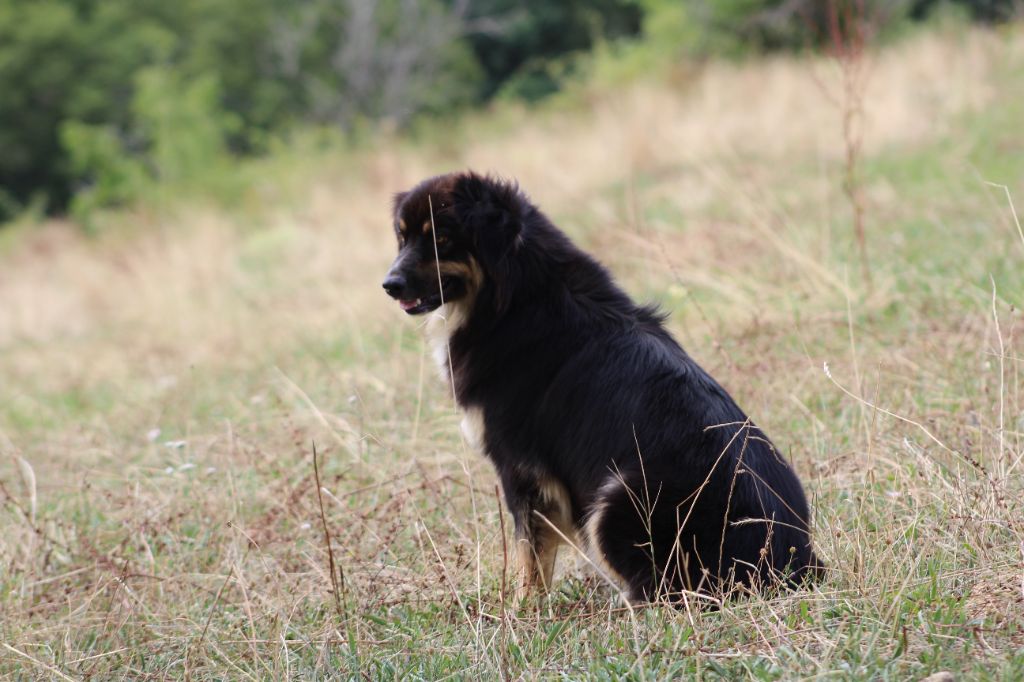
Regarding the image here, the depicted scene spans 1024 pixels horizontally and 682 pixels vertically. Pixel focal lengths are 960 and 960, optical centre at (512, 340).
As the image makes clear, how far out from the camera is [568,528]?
336 centimetres

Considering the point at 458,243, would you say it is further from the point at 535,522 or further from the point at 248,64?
the point at 248,64

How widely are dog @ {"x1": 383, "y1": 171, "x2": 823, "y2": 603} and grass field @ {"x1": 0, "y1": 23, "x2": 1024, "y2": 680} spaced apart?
16 centimetres

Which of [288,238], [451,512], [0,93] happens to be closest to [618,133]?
[288,238]

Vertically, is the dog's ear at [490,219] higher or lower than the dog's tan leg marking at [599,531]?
higher

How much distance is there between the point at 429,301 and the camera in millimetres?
3584

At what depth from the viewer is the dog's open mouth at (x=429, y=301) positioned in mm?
3545

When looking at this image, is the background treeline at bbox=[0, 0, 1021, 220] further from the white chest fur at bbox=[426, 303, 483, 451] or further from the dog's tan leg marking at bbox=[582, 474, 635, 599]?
the dog's tan leg marking at bbox=[582, 474, 635, 599]

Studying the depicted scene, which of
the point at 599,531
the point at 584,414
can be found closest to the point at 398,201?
the point at 584,414

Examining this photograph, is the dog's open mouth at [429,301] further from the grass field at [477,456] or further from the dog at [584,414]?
the grass field at [477,456]

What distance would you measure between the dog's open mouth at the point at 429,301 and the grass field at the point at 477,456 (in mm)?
601

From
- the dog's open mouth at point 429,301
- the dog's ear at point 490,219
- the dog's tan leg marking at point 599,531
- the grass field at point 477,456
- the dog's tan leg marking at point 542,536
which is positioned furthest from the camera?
the dog's open mouth at point 429,301

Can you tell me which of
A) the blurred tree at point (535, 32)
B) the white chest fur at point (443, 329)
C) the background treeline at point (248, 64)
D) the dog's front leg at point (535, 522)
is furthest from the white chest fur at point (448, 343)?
the blurred tree at point (535, 32)

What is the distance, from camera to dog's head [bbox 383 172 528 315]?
3.44 meters

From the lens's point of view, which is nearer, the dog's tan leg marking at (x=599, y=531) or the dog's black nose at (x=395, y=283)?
the dog's tan leg marking at (x=599, y=531)
